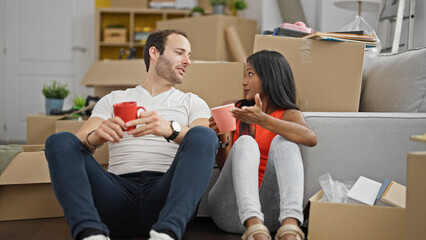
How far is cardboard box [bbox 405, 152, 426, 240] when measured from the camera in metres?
1.32

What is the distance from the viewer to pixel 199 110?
74.6 inches

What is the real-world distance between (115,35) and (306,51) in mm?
4112

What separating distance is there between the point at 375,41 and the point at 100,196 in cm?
138

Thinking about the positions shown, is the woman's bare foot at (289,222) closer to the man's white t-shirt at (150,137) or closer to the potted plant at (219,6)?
the man's white t-shirt at (150,137)

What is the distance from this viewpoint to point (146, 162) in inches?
70.8

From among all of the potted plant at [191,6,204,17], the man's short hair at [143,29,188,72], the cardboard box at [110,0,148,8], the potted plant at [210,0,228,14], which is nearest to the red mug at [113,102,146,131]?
the man's short hair at [143,29,188,72]

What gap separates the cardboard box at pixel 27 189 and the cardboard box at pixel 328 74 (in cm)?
117

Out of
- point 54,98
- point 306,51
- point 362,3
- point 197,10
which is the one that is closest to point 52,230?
point 306,51

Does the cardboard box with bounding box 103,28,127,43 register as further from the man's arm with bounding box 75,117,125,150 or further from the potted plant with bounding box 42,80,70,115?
the man's arm with bounding box 75,117,125,150

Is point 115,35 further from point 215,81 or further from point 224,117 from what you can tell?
point 224,117

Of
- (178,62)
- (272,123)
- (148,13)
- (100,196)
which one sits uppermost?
(148,13)

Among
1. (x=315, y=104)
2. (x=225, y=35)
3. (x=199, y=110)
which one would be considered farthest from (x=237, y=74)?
(x=225, y=35)

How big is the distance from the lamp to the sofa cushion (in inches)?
45.1

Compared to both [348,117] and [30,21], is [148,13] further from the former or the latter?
[348,117]
